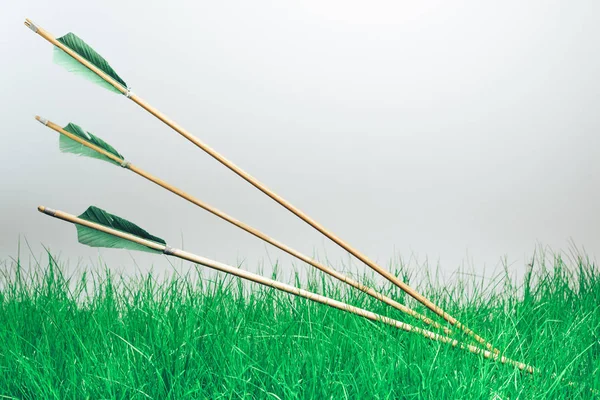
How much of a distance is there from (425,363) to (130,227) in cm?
90

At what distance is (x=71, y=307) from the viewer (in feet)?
8.70

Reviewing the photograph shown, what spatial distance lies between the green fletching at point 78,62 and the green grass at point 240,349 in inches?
30.5

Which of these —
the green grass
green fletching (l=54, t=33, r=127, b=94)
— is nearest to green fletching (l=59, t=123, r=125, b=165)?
green fletching (l=54, t=33, r=127, b=94)

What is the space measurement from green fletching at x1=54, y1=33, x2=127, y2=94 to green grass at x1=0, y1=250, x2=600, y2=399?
0.77 meters

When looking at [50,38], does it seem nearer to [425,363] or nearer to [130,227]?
[130,227]

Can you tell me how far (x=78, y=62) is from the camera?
7.42 feet

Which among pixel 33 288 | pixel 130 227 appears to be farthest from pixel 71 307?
pixel 130 227

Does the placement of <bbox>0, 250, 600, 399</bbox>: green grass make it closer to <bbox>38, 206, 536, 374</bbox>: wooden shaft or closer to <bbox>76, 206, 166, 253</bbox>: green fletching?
<bbox>38, 206, 536, 374</bbox>: wooden shaft

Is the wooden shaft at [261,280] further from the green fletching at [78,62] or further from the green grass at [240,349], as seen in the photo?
the green fletching at [78,62]

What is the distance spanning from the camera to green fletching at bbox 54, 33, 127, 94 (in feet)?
7.34

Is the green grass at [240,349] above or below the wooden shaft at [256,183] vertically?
below

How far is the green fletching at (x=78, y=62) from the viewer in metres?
2.24

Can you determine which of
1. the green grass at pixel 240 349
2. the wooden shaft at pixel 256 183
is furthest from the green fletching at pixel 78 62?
the green grass at pixel 240 349

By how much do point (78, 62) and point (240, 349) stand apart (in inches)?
40.0
